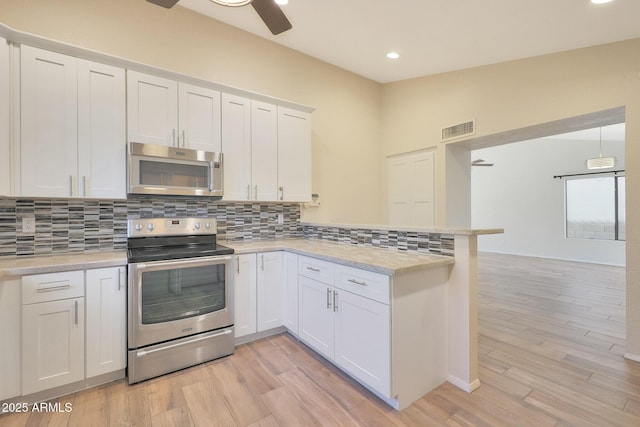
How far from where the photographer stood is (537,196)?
754 cm

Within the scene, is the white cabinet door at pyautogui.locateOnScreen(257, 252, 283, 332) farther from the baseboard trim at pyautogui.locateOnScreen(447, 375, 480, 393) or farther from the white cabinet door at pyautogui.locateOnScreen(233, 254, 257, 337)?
the baseboard trim at pyautogui.locateOnScreen(447, 375, 480, 393)

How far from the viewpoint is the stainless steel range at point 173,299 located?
2.09 meters

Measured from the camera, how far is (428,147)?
13.2 ft

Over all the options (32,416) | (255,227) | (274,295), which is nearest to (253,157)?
(255,227)

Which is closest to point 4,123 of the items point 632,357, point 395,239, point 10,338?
point 10,338

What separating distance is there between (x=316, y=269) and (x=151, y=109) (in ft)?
6.34

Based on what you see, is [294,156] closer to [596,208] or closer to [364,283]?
[364,283]

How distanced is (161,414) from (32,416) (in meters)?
0.79

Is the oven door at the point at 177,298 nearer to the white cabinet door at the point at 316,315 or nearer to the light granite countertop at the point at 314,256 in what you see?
the light granite countertop at the point at 314,256

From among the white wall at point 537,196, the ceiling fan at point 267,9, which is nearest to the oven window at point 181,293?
the ceiling fan at point 267,9

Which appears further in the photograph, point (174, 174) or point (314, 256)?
point (174, 174)

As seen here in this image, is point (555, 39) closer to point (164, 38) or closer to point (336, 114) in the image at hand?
point (336, 114)

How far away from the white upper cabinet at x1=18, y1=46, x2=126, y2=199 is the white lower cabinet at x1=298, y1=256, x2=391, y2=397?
1746mm

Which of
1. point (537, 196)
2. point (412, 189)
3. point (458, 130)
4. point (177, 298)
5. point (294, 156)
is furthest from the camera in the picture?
point (537, 196)
